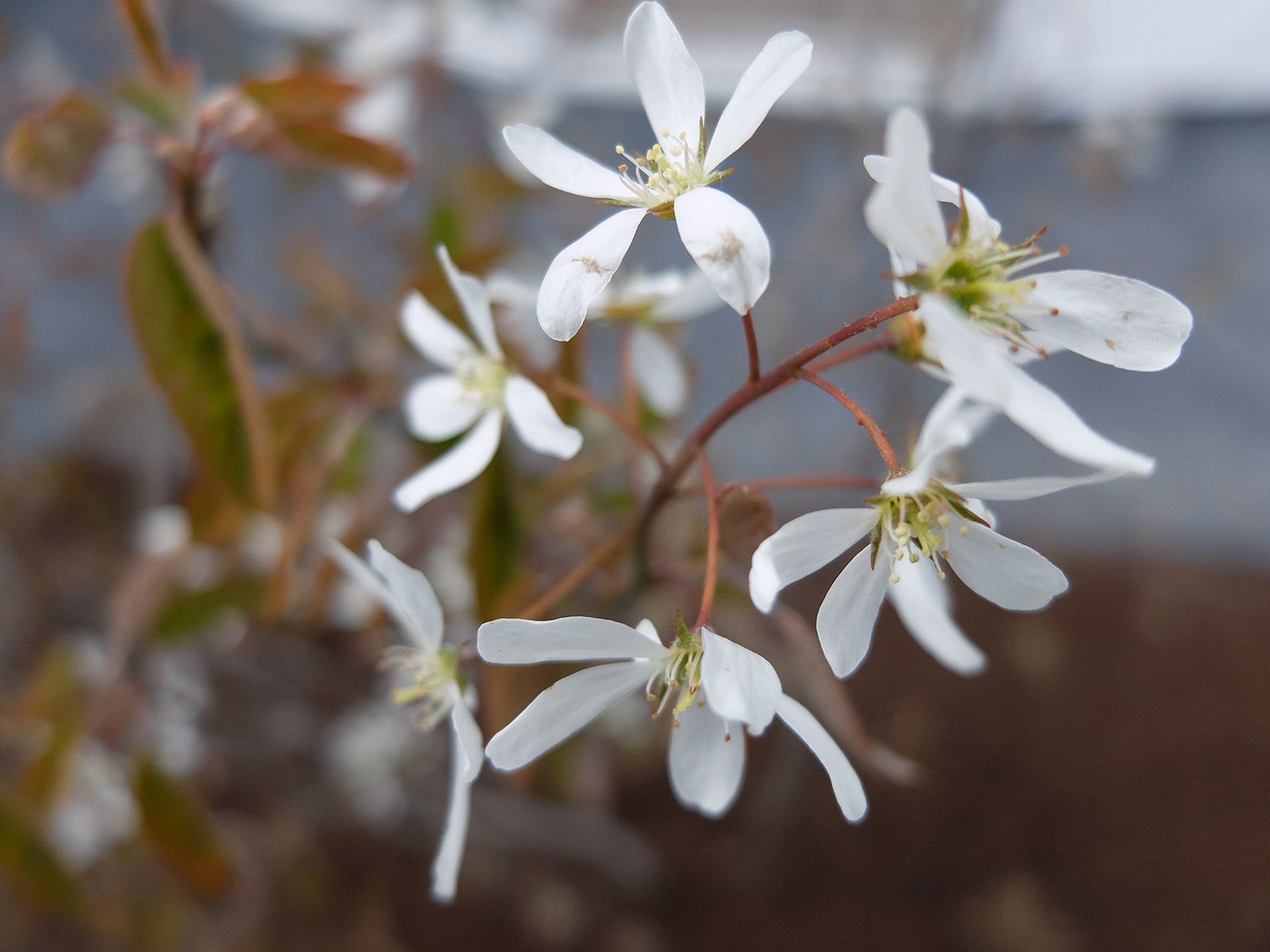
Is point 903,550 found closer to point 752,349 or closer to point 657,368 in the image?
point 752,349

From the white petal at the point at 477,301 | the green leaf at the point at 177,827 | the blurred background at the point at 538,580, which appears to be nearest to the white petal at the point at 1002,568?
the blurred background at the point at 538,580

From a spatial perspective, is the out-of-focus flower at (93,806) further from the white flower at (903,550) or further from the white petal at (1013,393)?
the white petal at (1013,393)

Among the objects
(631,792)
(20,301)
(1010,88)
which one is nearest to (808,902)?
(631,792)

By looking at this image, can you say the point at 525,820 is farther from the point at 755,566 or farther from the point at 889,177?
the point at 889,177

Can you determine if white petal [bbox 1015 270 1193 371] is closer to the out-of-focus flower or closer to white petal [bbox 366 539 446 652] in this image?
white petal [bbox 366 539 446 652]

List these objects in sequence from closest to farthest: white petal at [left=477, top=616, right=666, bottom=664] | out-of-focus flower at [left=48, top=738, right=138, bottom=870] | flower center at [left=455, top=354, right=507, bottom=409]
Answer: white petal at [left=477, top=616, right=666, bottom=664] < flower center at [left=455, top=354, right=507, bottom=409] < out-of-focus flower at [left=48, top=738, right=138, bottom=870]

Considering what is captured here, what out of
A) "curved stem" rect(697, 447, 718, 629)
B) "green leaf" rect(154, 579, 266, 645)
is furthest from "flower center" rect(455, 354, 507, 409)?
"green leaf" rect(154, 579, 266, 645)
